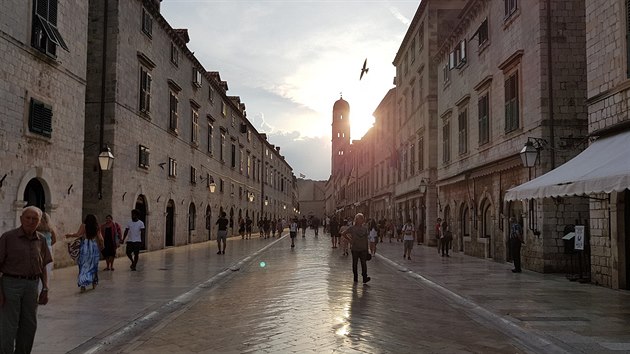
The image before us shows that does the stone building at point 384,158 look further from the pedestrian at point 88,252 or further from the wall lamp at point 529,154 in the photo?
the pedestrian at point 88,252

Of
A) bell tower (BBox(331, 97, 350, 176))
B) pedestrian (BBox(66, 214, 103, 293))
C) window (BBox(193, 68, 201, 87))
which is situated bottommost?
pedestrian (BBox(66, 214, 103, 293))

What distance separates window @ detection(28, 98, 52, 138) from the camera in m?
14.4

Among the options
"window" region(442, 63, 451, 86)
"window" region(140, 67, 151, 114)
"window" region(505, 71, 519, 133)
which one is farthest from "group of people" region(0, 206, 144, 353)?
"window" region(442, 63, 451, 86)

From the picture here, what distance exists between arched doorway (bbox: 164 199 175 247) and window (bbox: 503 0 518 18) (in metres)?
17.9

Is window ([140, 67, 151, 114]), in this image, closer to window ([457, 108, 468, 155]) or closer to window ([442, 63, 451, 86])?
window ([457, 108, 468, 155])

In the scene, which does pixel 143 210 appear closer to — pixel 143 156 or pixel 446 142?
pixel 143 156

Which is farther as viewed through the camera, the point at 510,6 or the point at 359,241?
the point at 510,6

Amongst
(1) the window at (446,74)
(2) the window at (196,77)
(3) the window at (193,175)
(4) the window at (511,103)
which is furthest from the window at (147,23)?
(4) the window at (511,103)

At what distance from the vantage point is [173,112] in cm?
2761

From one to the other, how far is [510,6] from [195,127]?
20.1m

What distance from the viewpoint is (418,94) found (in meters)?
33.8

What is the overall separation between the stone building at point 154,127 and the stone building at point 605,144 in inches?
574

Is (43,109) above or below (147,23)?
below

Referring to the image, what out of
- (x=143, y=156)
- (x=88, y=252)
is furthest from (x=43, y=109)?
(x=143, y=156)
